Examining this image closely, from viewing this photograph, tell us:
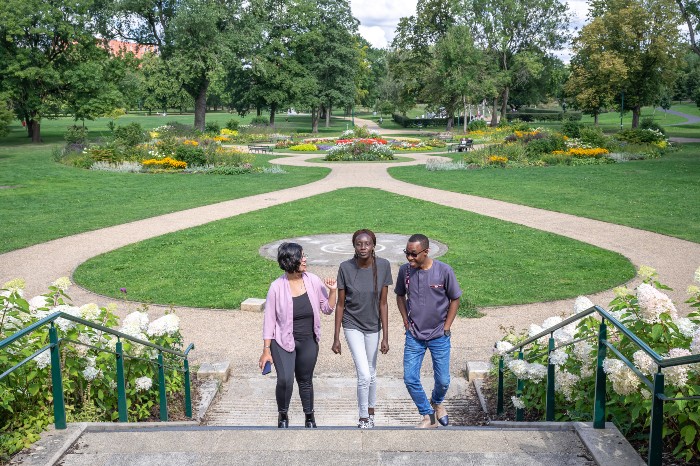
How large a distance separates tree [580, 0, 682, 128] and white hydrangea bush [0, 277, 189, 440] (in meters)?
44.6

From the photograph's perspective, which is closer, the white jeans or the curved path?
the white jeans

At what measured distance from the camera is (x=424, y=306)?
562 cm

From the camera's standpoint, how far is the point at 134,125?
31312 mm

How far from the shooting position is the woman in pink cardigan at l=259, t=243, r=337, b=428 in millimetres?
5430

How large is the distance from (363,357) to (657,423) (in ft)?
8.63

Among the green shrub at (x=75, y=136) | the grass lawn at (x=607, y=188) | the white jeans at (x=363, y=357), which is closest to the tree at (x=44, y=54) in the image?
the green shrub at (x=75, y=136)

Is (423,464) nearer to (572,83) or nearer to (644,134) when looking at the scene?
(644,134)

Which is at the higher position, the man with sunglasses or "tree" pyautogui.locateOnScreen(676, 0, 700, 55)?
"tree" pyautogui.locateOnScreen(676, 0, 700, 55)

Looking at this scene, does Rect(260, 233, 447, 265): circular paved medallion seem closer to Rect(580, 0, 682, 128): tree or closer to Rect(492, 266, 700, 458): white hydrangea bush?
Rect(492, 266, 700, 458): white hydrangea bush

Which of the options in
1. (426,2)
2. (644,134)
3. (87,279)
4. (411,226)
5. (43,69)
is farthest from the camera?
(426,2)

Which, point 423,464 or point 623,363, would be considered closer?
point 423,464

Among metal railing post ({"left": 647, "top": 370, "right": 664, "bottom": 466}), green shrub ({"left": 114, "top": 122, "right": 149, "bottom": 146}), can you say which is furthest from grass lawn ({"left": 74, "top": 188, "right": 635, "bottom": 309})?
green shrub ({"left": 114, "top": 122, "right": 149, "bottom": 146})

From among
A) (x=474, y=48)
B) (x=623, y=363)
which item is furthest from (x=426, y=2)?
(x=623, y=363)

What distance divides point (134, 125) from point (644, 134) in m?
25.4
